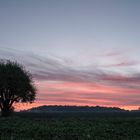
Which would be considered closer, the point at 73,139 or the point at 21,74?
the point at 73,139

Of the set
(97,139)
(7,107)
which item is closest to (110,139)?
(97,139)

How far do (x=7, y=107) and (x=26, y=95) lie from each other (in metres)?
5.67

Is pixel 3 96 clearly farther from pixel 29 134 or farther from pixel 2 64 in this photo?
pixel 29 134

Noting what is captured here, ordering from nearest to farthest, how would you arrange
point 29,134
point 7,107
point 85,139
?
point 85,139, point 29,134, point 7,107

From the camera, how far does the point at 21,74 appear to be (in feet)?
302

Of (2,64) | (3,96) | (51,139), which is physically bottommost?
(51,139)

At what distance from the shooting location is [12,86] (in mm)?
89312

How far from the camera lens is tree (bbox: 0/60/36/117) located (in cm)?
8869

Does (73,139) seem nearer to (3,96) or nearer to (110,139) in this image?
(110,139)

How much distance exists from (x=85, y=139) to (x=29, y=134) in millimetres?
5184

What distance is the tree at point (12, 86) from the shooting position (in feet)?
291

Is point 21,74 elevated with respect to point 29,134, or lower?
elevated

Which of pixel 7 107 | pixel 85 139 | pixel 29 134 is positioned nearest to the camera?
pixel 85 139

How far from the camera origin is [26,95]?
302 feet
